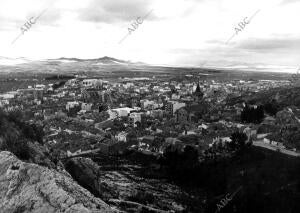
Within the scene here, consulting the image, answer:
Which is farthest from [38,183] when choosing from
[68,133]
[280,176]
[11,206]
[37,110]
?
[37,110]

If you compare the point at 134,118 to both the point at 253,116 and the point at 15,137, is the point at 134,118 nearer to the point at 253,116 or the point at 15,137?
the point at 253,116

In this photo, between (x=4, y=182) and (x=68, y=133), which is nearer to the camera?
(x=4, y=182)

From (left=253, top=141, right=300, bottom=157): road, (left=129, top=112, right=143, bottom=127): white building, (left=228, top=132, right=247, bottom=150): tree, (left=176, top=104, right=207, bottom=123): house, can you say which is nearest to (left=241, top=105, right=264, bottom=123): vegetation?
(left=176, top=104, right=207, bottom=123): house

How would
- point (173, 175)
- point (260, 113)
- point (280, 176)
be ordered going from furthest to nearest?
1. point (260, 113)
2. point (173, 175)
3. point (280, 176)

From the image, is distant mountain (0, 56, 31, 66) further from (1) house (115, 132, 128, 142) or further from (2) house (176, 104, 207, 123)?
(1) house (115, 132, 128, 142)

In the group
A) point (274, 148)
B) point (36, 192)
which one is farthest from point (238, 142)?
point (36, 192)

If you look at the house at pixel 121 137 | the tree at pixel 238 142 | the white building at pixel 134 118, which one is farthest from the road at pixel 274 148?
the white building at pixel 134 118

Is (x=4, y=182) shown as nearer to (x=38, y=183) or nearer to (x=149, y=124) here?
(x=38, y=183)

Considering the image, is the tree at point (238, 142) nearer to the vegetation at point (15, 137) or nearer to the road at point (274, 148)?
the road at point (274, 148)

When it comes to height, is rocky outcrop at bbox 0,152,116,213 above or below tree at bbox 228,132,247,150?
above
